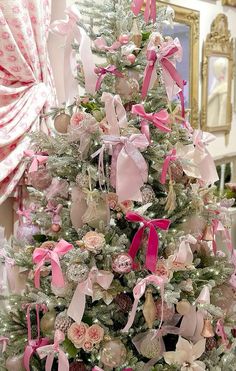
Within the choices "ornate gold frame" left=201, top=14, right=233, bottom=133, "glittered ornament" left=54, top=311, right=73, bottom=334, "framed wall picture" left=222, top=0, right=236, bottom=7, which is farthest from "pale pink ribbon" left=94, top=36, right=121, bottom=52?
"framed wall picture" left=222, top=0, right=236, bottom=7

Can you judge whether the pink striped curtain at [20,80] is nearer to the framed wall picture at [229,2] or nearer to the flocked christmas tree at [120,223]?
the flocked christmas tree at [120,223]

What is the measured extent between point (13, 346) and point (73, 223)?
1.43ft

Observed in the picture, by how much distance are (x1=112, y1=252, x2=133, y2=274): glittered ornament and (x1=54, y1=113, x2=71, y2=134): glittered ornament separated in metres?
0.41

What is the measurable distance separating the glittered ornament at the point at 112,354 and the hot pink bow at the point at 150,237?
230 mm

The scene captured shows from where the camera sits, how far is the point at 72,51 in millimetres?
1649

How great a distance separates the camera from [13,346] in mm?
1637

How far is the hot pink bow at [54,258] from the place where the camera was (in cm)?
144

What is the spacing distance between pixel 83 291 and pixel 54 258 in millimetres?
119

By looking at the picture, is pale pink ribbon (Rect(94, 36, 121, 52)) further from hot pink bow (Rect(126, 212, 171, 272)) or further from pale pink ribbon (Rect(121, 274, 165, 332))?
pale pink ribbon (Rect(121, 274, 165, 332))

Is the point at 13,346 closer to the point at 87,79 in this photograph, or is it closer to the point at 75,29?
the point at 87,79

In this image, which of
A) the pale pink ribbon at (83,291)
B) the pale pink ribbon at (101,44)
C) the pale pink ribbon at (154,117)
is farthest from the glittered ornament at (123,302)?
the pale pink ribbon at (101,44)

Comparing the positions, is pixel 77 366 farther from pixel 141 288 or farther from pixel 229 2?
pixel 229 2

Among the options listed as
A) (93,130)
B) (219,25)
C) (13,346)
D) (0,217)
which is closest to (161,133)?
(93,130)

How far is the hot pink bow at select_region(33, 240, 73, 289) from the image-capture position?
1.44 m
